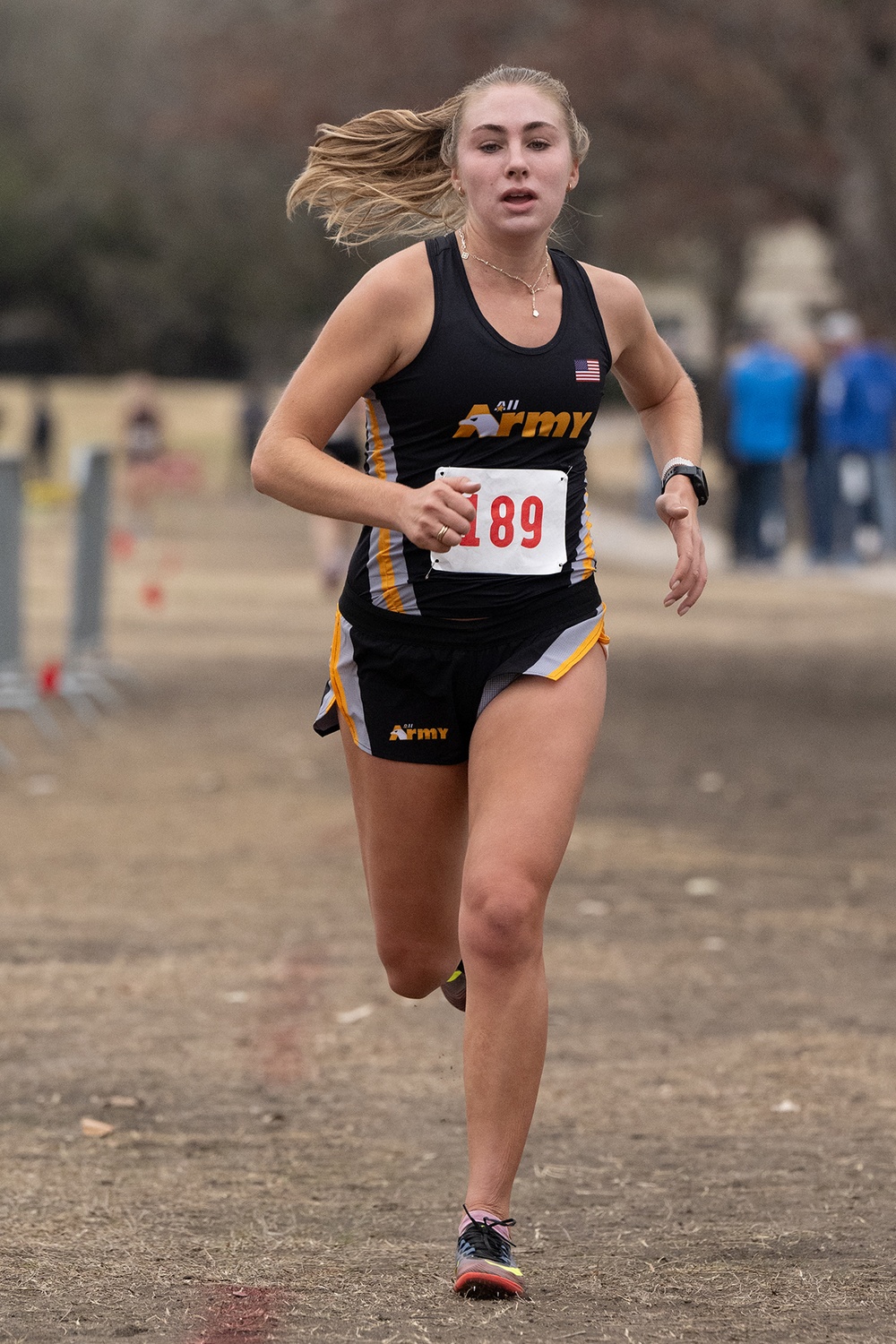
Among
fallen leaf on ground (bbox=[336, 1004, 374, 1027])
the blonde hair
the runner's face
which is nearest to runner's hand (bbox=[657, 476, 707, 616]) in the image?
the runner's face

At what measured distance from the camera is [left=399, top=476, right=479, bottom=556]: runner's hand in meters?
3.84

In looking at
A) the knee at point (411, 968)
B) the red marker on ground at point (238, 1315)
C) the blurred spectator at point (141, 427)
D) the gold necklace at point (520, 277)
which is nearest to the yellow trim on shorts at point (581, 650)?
the gold necklace at point (520, 277)

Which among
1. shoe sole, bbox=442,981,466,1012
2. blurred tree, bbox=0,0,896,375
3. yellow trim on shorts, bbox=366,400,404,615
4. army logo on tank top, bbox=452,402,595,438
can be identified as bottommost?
shoe sole, bbox=442,981,466,1012

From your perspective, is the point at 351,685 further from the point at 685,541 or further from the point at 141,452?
the point at 141,452

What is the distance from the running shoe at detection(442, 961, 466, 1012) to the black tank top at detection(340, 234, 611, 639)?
0.81m

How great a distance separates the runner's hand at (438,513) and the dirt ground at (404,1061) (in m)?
1.31

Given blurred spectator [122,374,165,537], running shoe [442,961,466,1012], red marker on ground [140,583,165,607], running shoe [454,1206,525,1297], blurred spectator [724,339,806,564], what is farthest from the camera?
blurred spectator [122,374,165,537]

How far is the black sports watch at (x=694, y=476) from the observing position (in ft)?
14.7

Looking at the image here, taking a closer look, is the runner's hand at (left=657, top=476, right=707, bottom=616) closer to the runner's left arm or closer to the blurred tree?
the runner's left arm

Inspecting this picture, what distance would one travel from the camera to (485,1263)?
4.00 meters

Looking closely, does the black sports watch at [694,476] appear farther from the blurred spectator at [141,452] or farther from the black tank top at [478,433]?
the blurred spectator at [141,452]

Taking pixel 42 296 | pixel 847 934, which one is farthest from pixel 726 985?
pixel 42 296

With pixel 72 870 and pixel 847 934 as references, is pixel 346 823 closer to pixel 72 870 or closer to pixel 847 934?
pixel 72 870

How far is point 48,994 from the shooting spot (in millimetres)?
6688
